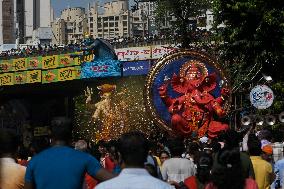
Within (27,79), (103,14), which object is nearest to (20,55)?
(27,79)

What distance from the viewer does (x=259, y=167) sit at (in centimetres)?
964

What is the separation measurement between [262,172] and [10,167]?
10.3 ft

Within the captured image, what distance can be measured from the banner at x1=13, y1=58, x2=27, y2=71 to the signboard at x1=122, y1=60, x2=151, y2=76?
6.29 m

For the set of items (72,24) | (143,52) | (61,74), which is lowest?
(61,74)

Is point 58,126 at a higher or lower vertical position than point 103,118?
higher

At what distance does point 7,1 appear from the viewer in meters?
91.2

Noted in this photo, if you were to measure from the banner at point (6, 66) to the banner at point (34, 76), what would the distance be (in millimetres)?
1508

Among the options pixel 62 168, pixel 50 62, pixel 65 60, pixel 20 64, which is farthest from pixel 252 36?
pixel 62 168

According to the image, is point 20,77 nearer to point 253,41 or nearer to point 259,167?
point 253,41

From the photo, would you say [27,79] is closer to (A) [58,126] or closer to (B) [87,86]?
(B) [87,86]

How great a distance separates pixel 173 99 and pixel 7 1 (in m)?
64.9

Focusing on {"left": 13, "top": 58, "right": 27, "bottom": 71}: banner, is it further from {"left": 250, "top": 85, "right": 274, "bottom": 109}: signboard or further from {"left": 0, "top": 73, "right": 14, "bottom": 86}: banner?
{"left": 250, "top": 85, "right": 274, "bottom": 109}: signboard

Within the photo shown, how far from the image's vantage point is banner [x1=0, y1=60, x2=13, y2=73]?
41.5 meters

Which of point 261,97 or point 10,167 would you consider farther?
point 261,97
